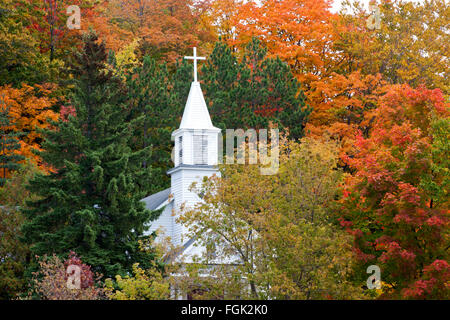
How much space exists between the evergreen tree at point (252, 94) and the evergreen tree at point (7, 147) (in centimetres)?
1215

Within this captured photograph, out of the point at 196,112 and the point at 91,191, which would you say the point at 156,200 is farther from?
the point at 91,191

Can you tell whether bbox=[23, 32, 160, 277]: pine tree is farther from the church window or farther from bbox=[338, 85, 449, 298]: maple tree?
bbox=[338, 85, 449, 298]: maple tree

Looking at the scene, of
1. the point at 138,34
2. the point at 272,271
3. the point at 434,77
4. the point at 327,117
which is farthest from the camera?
the point at 138,34

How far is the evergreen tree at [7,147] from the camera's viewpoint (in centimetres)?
4521

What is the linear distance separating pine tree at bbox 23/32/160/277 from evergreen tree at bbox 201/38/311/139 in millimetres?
12297

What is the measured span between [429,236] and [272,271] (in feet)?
16.4

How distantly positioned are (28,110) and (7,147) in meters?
3.83

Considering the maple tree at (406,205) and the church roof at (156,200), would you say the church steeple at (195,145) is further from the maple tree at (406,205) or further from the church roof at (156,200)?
the maple tree at (406,205)

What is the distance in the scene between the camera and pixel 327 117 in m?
48.1

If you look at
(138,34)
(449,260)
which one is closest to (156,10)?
(138,34)

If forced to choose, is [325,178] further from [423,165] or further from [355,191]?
[423,165]

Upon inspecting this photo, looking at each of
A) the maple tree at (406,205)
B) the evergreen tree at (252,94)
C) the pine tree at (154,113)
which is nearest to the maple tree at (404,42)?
the evergreen tree at (252,94)

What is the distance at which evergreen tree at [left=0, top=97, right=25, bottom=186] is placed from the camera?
45213 mm

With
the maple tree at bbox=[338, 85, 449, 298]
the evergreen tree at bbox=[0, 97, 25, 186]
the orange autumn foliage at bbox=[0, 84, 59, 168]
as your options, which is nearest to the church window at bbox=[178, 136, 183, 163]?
the maple tree at bbox=[338, 85, 449, 298]
